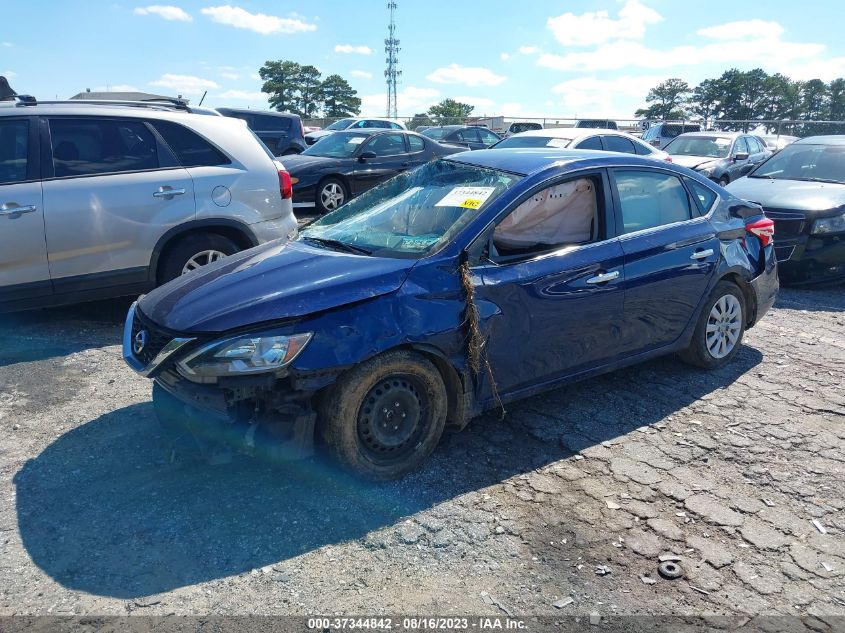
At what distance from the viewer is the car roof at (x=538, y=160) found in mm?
4258

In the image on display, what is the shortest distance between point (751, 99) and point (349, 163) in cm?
6784

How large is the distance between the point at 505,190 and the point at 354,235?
957 mm

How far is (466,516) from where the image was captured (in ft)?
10.9

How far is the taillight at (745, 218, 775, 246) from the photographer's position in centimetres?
Answer: 529

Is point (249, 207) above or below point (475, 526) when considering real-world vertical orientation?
above

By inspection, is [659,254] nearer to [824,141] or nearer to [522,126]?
[824,141]

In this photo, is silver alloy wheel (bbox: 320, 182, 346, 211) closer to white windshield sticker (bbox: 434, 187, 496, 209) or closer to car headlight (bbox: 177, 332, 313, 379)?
white windshield sticker (bbox: 434, 187, 496, 209)

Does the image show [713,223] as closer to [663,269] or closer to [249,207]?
[663,269]

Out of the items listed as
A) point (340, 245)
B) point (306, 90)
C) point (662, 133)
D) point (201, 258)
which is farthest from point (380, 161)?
point (306, 90)

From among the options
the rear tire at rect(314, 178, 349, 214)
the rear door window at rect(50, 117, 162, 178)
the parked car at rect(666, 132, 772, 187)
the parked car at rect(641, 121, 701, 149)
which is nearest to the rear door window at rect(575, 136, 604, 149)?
the parked car at rect(666, 132, 772, 187)

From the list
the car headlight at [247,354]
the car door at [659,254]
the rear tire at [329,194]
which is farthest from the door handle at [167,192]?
the rear tire at [329,194]

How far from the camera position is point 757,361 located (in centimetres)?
554

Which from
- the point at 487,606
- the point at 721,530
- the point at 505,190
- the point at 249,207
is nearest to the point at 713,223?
the point at 505,190

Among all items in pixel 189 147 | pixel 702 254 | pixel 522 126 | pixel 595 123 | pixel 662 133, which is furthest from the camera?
pixel 522 126
